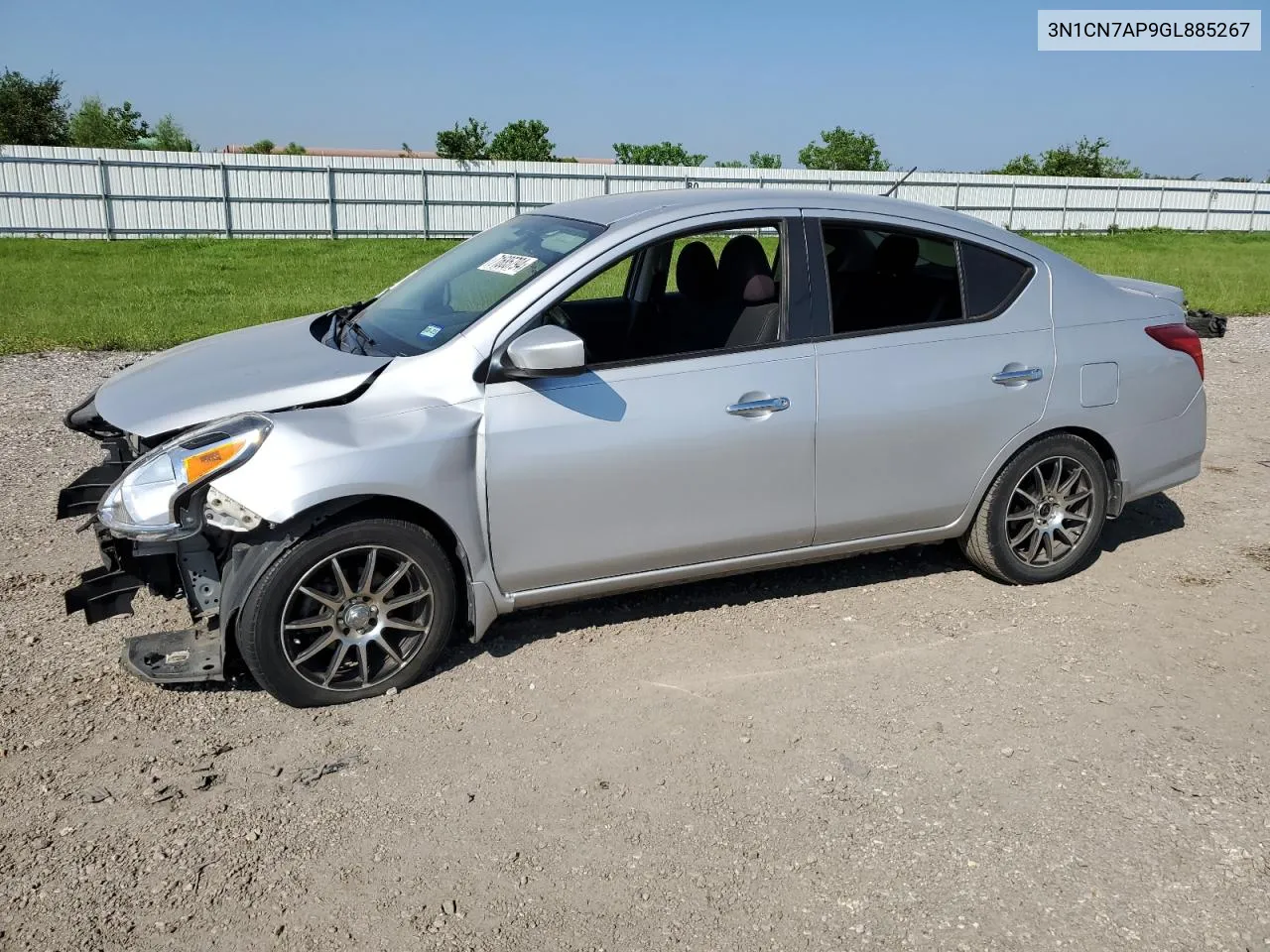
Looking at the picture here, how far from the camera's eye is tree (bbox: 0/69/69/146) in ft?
152

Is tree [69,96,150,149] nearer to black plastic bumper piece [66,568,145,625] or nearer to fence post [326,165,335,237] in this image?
fence post [326,165,335,237]

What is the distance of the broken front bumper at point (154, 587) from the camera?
3.75 meters

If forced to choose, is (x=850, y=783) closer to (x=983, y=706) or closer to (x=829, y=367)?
(x=983, y=706)

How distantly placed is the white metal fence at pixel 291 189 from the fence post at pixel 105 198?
32 mm

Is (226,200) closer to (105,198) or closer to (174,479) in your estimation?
(105,198)

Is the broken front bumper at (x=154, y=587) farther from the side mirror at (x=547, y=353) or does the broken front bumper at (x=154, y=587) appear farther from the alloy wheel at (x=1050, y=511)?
the alloy wheel at (x=1050, y=511)

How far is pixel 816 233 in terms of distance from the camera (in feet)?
14.6

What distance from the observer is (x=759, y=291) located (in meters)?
4.47

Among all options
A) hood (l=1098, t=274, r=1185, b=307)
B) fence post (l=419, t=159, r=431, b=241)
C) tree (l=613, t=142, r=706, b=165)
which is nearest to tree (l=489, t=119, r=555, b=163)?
tree (l=613, t=142, r=706, b=165)

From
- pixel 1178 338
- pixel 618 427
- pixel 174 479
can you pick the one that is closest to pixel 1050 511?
pixel 1178 338

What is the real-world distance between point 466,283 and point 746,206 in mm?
1229

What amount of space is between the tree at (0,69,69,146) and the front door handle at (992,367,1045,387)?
5166cm

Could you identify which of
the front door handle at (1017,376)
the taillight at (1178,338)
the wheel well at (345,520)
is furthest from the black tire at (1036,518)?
the wheel well at (345,520)

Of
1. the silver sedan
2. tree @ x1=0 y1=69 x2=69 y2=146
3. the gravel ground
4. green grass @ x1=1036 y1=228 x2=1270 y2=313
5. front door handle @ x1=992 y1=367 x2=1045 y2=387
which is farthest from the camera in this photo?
tree @ x1=0 y1=69 x2=69 y2=146
